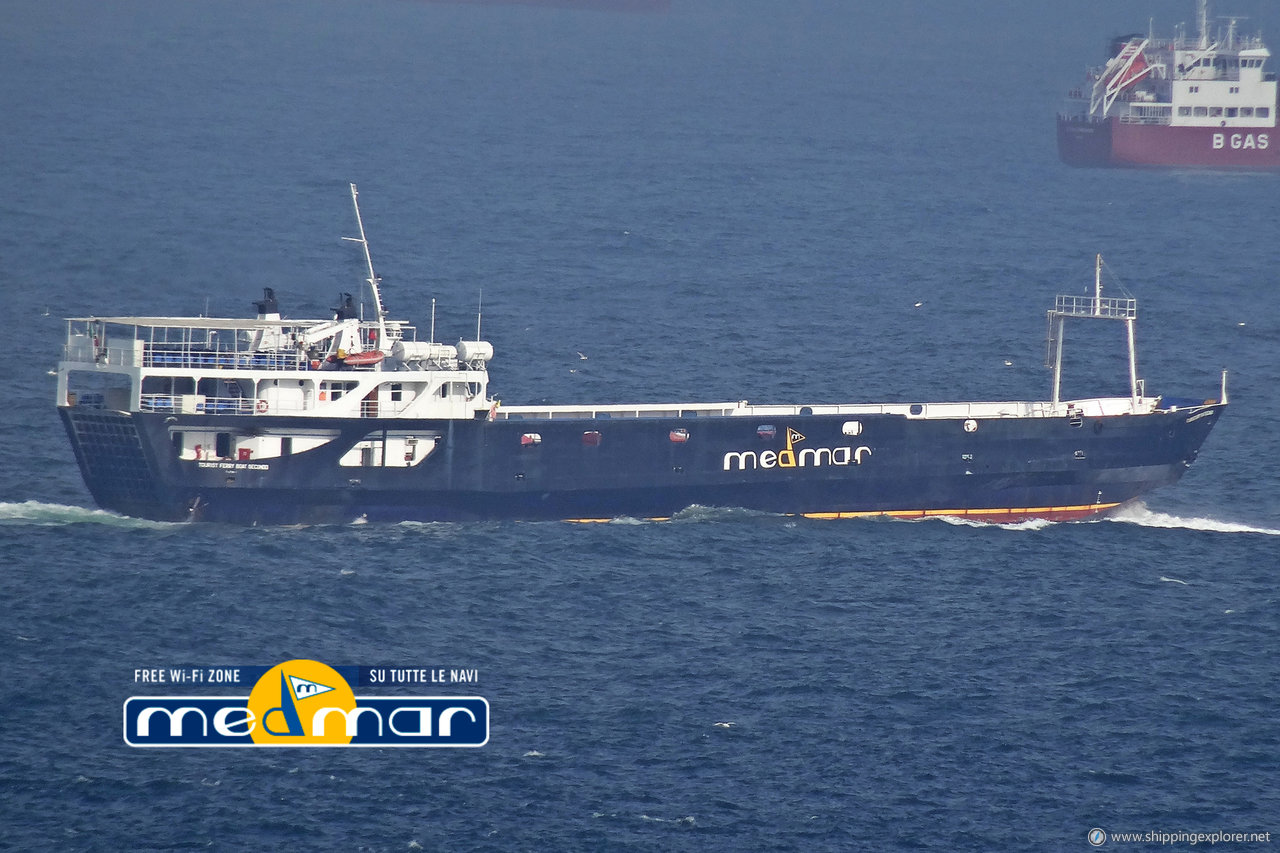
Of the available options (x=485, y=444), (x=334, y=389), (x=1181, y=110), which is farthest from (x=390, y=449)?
(x=1181, y=110)

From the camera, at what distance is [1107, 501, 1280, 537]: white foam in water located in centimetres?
6906

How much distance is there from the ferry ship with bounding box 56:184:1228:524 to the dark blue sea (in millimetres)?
1281

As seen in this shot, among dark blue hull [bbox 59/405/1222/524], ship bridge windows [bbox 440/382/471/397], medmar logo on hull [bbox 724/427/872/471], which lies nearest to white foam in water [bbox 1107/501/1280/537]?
dark blue hull [bbox 59/405/1222/524]

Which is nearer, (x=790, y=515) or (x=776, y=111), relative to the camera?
(x=790, y=515)

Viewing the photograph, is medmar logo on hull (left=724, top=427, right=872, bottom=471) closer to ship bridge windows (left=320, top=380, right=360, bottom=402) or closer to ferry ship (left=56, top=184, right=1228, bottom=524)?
ferry ship (left=56, top=184, right=1228, bottom=524)

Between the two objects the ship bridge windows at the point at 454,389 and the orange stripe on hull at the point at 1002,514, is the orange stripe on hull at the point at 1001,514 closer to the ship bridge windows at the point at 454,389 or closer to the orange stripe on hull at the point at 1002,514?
the orange stripe on hull at the point at 1002,514

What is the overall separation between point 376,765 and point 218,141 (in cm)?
10353

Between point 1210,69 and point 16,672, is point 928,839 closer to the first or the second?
point 16,672

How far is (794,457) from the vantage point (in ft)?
225

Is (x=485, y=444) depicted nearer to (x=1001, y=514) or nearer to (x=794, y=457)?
(x=794, y=457)

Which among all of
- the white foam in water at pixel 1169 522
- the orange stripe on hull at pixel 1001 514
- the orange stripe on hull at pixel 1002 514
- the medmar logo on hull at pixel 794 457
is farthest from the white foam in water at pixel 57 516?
the white foam in water at pixel 1169 522

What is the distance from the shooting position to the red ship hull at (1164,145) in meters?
154

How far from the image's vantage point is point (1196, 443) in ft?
234

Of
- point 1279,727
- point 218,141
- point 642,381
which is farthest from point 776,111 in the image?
point 1279,727
